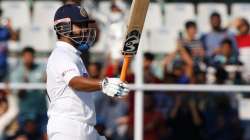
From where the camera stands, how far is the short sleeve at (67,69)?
5621 millimetres

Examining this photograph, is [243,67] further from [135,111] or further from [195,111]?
[135,111]

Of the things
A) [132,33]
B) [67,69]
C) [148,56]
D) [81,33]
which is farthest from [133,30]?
[148,56]

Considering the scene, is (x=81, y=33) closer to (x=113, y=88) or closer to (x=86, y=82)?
(x=86, y=82)

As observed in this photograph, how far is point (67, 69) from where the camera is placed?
5668 mm

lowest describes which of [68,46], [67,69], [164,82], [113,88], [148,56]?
[164,82]

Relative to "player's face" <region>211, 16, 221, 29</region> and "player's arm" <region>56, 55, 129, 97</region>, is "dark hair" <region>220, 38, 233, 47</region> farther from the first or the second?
"player's arm" <region>56, 55, 129, 97</region>

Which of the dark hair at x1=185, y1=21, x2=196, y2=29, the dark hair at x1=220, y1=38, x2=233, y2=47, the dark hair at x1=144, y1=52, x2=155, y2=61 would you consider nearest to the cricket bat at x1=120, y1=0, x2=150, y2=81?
the dark hair at x1=144, y1=52, x2=155, y2=61

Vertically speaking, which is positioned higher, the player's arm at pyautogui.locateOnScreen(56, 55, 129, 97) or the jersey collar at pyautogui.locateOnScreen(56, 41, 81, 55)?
the jersey collar at pyautogui.locateOnScreen(56, 41, 81, 55)

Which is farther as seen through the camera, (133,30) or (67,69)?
(133,30)

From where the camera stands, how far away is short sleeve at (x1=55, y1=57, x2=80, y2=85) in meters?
5.62

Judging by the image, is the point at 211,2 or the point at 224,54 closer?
the point at 224,54

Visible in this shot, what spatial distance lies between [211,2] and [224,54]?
1.21 meters

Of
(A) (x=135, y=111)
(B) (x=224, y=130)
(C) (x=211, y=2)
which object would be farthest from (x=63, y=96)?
(C) (x=211, y=2)

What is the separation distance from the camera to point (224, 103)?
9.94 meters
